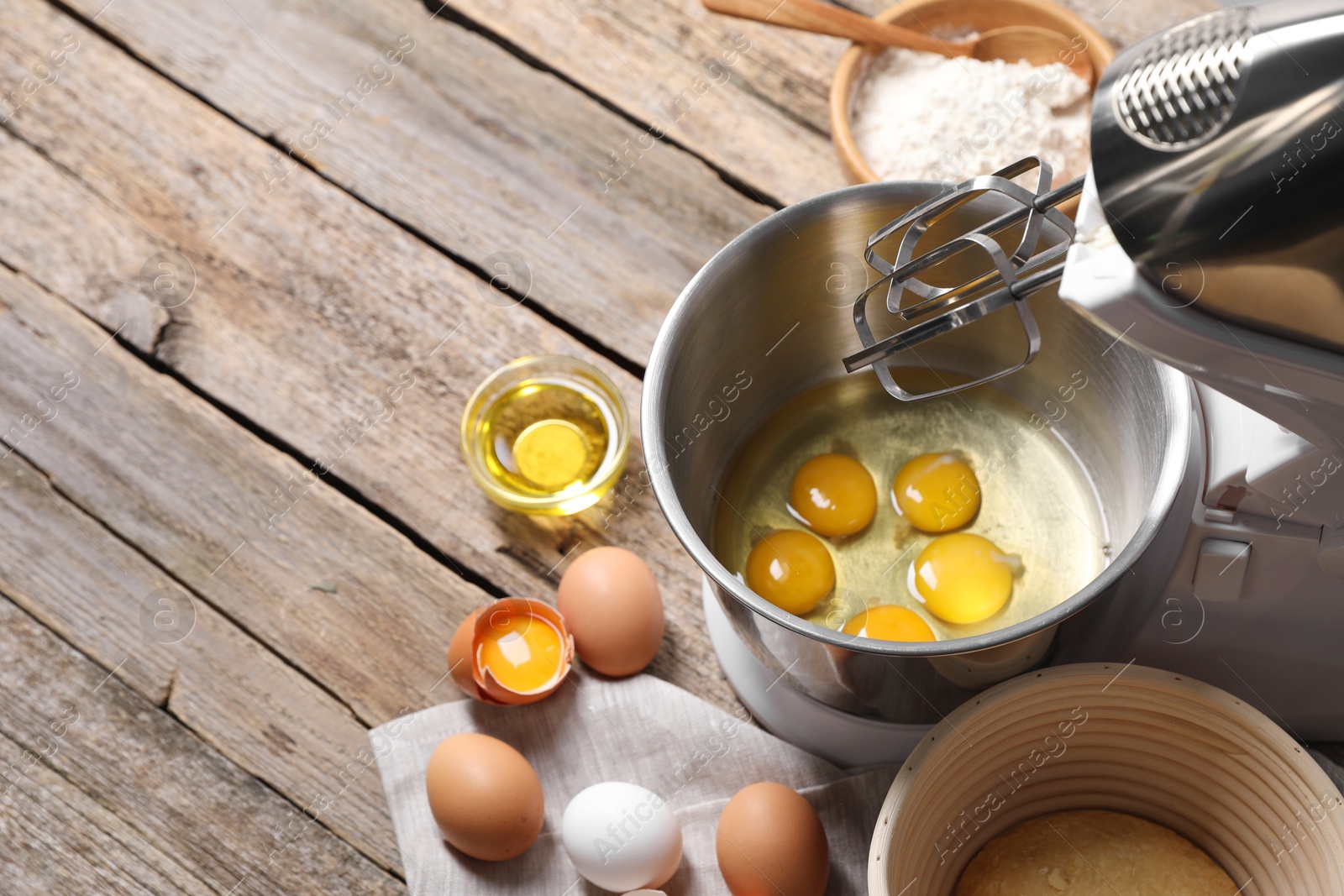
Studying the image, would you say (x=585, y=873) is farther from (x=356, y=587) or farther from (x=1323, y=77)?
(x=1323, y=77)

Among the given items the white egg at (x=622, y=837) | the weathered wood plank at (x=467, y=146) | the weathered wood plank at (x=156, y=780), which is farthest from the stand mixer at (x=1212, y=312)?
the weathered wood plank at (x=156, y=780)

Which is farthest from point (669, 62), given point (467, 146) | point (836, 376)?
point (836, 376)

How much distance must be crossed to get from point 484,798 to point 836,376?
38cm

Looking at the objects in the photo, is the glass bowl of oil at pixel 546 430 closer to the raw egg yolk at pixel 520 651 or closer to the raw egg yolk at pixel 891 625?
the raw egg yolk at pixel 520 651

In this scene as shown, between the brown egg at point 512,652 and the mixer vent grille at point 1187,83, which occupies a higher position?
the mixer vent grille at point 1187,83

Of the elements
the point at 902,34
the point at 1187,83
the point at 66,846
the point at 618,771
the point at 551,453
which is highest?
the point at 1187,83

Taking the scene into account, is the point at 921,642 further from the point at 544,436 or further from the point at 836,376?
the point at 544,436

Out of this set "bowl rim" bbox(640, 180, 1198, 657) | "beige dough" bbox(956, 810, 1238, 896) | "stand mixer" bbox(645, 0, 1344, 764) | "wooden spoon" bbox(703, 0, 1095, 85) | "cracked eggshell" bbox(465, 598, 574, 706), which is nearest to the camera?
"stand mixer" bbox(645, 0, 1344, 764)

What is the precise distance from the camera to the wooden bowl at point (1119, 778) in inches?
21.1

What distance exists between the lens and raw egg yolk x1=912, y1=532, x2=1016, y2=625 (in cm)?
68

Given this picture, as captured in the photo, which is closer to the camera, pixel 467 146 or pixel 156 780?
pixel 156 780

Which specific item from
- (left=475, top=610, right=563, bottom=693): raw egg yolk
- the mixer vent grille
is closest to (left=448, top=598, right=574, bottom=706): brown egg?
(left=475, top=610, right=563, bottom=693): raw egg yolk

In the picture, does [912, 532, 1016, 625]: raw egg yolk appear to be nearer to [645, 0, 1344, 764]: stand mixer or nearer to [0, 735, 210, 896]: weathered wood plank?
[645, 0, 1344, 764]: stand mixer

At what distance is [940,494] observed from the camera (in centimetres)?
71
